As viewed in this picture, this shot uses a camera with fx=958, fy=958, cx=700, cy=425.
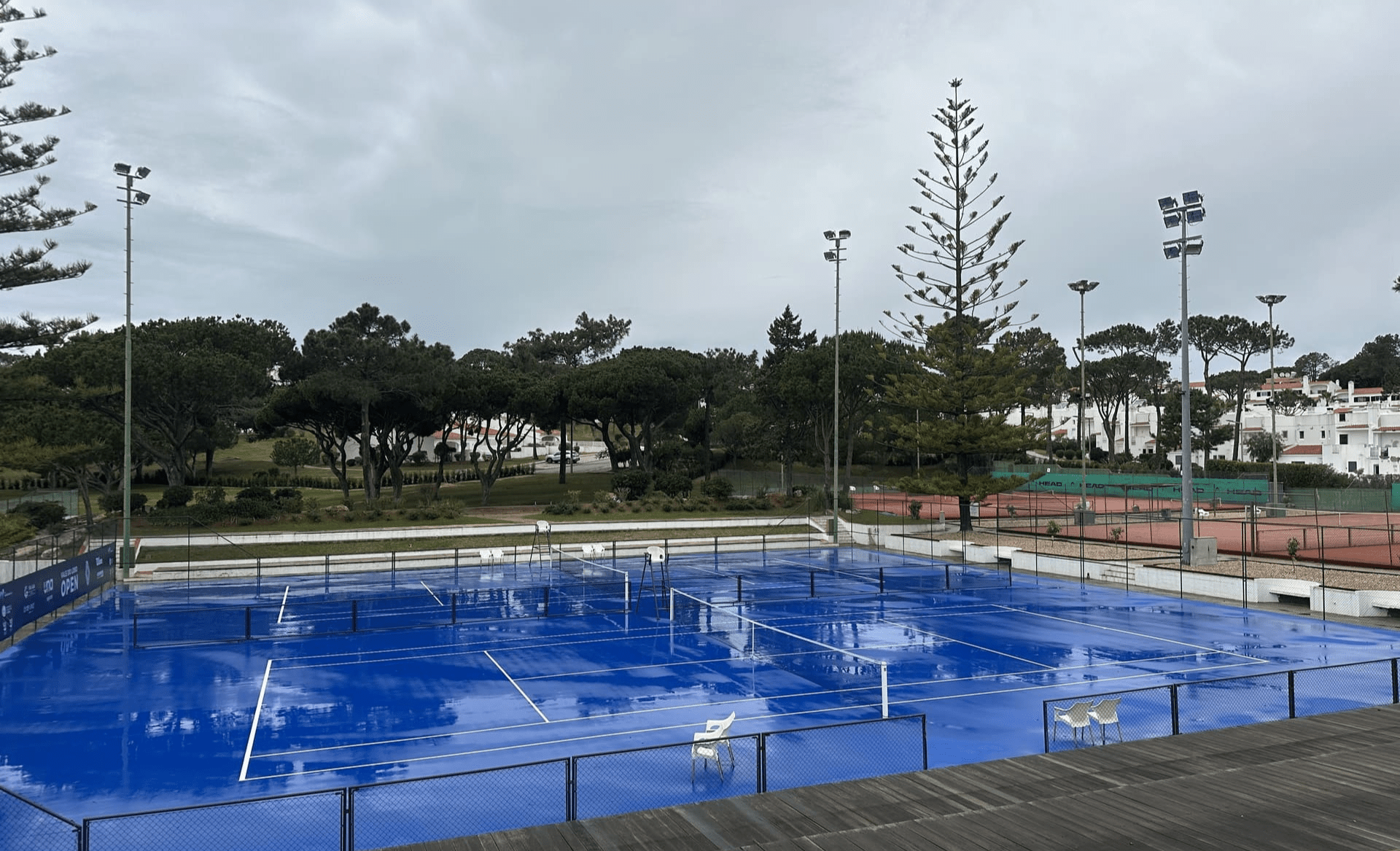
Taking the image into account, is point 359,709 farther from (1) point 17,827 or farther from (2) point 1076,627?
(2) point 1076,627

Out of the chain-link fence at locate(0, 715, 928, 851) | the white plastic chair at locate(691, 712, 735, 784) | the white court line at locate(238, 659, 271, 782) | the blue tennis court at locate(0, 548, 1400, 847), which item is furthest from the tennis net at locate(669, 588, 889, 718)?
the white court line at locate(238, 659, 271, 782)

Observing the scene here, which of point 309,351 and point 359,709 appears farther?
point 309,351

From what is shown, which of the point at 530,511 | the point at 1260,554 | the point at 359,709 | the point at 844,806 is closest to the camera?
the point at 844,806

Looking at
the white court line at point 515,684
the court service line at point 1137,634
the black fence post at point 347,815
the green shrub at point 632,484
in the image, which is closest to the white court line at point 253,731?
the white court line at point 515,684

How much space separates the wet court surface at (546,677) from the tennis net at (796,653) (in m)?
0.11

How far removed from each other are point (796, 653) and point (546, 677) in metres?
6.02

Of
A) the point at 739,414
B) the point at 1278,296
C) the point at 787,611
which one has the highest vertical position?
the point at 1278,296

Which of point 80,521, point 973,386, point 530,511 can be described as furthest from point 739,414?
point 80,521

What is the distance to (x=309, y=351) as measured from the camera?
195 feet

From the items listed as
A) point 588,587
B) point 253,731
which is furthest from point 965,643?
point 253,731

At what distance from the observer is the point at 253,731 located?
16.4 meters

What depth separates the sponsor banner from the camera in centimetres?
2406

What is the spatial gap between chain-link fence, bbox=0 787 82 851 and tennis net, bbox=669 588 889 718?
11.5 m

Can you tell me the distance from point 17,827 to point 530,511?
4576cm
